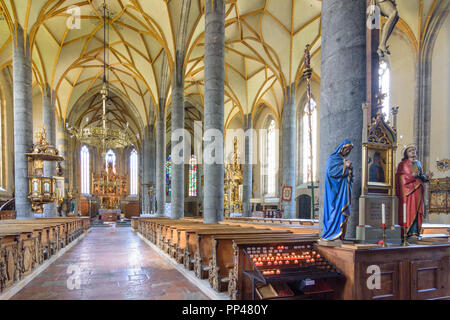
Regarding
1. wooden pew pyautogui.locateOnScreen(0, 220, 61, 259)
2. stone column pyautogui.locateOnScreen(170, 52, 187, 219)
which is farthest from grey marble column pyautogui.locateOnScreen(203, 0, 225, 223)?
stone column pyautogui.locateOnScreen(170, 52, 187, 219)

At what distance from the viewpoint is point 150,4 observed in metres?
15.1

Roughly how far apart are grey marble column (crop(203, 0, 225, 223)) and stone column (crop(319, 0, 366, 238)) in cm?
569

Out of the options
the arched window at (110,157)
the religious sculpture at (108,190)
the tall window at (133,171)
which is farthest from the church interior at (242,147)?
the tall window at (133,171)

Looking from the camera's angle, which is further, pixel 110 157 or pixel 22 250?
pixel 110 157

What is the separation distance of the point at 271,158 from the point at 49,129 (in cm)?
1753

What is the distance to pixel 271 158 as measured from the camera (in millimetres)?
26609

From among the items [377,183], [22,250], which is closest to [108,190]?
[22,250]

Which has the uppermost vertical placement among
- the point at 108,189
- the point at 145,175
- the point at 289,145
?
the point at 289,145

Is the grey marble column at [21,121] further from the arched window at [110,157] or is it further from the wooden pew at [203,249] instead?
the arched window at [110,157]

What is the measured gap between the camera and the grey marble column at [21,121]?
12.5m

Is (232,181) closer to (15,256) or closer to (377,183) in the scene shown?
(15,256)

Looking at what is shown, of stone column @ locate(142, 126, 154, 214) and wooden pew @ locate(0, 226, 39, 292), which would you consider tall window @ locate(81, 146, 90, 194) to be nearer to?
stone column @ locate(142, 126, 154, 214)

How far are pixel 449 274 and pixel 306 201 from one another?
18144 mm
